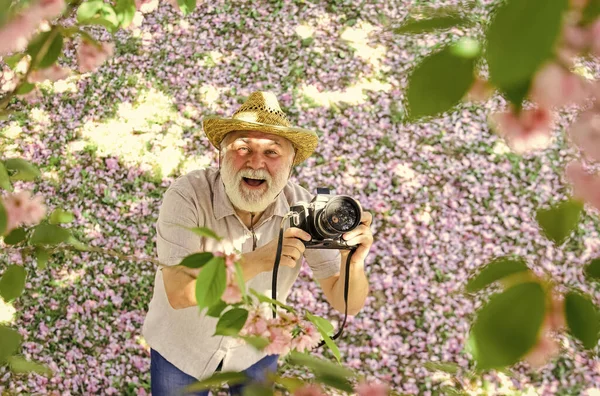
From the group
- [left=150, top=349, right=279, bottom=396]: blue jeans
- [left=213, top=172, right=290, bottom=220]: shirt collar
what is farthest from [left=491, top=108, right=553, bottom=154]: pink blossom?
[left=150, top=349, right=279, bottom=396]: blue jeans

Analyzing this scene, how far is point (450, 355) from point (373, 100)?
223cm

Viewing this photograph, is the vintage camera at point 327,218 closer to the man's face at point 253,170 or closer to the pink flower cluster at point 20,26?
the man's face at point 253,170

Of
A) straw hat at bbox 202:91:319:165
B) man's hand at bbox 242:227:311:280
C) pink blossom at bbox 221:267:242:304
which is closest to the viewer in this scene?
pink blossom at bbox 221:267:242:304

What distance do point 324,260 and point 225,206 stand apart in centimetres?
36

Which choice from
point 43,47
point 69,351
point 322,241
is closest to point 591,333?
point 43,47

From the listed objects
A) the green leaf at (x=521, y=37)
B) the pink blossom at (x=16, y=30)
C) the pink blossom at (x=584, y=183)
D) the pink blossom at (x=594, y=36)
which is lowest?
the pink blossom at (x=584, y=183)

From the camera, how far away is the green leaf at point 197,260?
52cm

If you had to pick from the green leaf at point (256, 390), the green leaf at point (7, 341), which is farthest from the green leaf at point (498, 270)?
the green leaf at point (7, 341)

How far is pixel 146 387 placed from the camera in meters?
2.97

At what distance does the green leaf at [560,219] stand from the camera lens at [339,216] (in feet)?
2.88

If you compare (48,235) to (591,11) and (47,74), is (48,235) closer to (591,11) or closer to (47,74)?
(47,74)

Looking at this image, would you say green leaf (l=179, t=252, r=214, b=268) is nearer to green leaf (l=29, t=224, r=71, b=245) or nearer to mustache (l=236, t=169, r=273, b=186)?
green leaf (l=29, t=224, r=71, b=245)

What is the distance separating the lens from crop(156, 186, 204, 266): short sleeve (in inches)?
57.9

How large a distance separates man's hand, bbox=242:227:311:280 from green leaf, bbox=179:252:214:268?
816 mm
